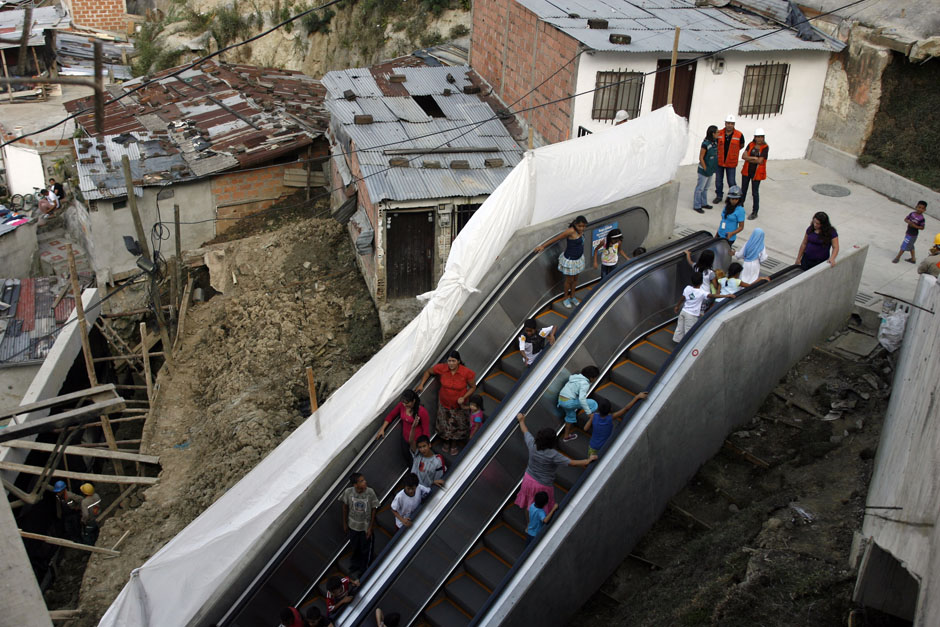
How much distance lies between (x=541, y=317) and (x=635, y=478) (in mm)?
2615

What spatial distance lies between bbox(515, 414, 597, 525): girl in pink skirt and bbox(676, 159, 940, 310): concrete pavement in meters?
5.51

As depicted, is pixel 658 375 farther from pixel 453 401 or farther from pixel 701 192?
pixel 701 192

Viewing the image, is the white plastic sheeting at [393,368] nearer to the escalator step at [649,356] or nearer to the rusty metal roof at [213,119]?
the escalator step at [649,356]

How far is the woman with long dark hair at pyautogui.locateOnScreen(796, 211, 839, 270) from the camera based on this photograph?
9477 millimetres

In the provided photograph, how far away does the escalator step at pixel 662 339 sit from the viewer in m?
9.16

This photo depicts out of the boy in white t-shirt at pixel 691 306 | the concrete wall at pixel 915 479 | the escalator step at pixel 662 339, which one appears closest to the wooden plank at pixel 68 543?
the escalator step at pixel 662 339

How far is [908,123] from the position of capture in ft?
44.7

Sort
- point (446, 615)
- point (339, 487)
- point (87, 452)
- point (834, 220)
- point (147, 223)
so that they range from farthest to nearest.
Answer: point (147, 223)
point (834, 220)
point (87, 452)
point (339, 487)
point (446, 615)

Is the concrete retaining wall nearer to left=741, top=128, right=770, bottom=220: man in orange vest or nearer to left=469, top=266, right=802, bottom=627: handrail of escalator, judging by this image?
left=741, top=128, right=770, bottom=220: man in orange vest

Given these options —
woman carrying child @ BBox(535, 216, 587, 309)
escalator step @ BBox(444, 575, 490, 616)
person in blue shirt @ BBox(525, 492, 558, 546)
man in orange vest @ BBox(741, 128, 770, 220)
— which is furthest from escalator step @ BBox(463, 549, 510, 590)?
man in orange vest @ BBox(741, 128, 770, 220)

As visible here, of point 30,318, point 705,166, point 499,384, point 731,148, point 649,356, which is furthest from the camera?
point 30,318

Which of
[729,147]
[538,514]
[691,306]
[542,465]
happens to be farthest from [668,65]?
[538,514]

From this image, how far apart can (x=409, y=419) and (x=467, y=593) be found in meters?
1.92

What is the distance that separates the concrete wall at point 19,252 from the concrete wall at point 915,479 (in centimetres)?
1990
